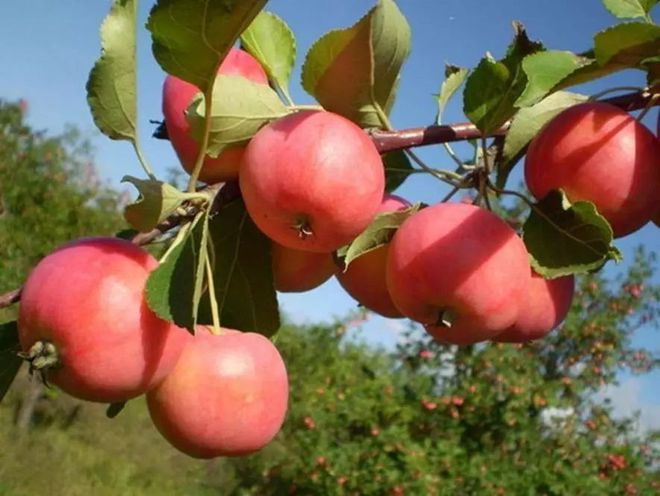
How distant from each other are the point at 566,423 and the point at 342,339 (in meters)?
3.21

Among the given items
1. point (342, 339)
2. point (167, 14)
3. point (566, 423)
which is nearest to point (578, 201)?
point (167, 14)

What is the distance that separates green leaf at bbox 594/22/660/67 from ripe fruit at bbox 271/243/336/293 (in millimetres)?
272

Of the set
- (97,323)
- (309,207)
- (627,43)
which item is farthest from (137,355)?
(627,43)

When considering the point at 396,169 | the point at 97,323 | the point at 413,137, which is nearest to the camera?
the point at 97,323

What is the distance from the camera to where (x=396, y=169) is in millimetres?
802

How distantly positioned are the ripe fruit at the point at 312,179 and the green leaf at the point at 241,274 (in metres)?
0.10

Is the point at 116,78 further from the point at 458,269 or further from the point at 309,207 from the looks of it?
the point at 458,269

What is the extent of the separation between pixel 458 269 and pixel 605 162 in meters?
0.13

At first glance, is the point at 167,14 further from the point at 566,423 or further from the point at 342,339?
the point at 342,339

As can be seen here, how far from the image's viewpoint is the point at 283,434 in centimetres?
647

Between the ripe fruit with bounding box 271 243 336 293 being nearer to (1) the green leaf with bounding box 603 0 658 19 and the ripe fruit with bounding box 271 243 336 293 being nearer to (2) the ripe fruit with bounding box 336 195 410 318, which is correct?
(2) the ripe fruit with bounding box 336 195 410 318

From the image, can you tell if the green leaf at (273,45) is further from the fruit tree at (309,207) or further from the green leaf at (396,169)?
the green leaf at (396,169)

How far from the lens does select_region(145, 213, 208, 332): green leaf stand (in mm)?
545

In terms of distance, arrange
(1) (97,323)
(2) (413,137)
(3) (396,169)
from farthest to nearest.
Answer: (3) (396,169) < (2) (413,137) < (1) (97,323)
